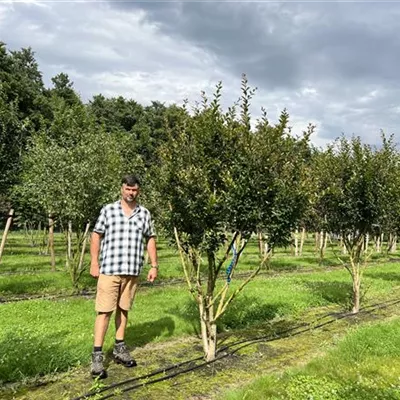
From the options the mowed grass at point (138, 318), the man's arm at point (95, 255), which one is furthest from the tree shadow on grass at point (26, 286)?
the man's arm at point (95, 255)

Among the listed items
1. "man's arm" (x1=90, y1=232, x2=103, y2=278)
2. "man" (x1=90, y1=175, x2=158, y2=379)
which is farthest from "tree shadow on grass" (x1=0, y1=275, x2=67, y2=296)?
"man's arm" (x1=90, y1=232, x2=103, y2=278)

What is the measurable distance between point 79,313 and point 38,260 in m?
16.0

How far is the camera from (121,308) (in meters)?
6.96

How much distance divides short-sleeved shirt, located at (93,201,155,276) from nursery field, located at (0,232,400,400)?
164cm

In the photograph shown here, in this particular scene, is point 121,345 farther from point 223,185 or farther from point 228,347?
point 223,185

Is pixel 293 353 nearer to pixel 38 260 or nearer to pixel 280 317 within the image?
pixel 280 317

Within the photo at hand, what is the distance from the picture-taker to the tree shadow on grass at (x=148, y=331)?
28.0ft

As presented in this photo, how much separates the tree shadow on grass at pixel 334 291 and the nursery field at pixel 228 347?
0.08m

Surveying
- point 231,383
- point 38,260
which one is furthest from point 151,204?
point 231,383

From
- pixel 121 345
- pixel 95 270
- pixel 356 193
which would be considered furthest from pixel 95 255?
pixel 356 193

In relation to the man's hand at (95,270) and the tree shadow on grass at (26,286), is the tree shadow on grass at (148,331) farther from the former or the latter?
the tree shadow on grass at (26,286)

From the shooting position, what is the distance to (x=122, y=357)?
7016mm

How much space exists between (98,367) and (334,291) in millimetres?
10675

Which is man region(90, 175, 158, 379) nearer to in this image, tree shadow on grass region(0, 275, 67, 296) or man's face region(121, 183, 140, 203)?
man's face region(121, 183, 140, 203)
